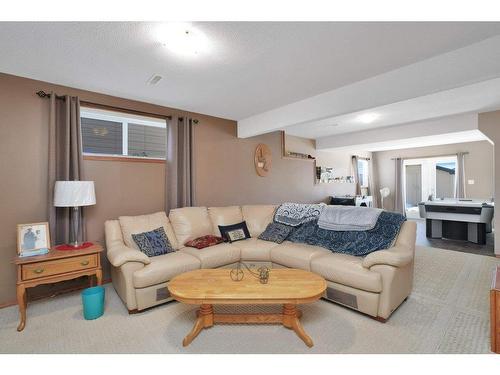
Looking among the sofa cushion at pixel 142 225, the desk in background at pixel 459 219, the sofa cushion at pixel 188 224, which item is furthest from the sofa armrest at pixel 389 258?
the desk in background at pixel 459 219

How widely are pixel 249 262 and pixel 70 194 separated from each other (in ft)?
7.05

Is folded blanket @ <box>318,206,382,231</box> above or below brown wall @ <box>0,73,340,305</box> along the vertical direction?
below

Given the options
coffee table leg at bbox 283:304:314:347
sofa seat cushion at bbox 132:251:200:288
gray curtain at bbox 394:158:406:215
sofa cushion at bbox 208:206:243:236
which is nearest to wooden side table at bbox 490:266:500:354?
coffee table leg at bbox 283:304:314:347

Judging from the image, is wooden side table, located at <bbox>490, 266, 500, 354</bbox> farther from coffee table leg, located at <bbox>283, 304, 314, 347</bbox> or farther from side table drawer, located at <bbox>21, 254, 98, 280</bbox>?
side table drawer, located at <bbox>21, 254, 98, 280</bbox>

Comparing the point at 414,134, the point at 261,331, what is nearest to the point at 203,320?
the point at 261,331

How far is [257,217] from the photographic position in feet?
12.6

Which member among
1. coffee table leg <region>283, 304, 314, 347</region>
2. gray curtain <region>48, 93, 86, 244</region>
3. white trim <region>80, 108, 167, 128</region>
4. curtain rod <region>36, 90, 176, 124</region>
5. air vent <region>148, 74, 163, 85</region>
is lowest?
coffee table leg <region>283, 304, 314, 347</region>

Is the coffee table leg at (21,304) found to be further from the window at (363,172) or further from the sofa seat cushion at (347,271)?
the window at (363,172)

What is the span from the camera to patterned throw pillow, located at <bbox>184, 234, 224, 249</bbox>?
3109 millimetres

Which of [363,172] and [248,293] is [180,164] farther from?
[363,172]

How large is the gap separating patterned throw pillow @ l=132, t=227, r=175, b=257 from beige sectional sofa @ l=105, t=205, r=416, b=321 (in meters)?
0.09

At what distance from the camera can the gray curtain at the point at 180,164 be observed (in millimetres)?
3660
